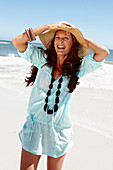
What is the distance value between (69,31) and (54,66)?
322 millimetres

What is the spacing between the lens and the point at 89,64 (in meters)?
1.76

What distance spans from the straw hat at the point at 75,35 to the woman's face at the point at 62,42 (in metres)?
0.05

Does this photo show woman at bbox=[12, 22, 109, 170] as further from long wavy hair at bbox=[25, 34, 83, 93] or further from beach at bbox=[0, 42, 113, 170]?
beach at bbox=[0, 42, 113, 170]

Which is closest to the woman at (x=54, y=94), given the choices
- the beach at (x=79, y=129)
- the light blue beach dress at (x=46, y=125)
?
the light blue beach dress at (x=46, y=125)

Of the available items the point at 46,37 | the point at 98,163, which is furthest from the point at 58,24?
the point at 98,163

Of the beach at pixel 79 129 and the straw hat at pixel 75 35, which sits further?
the beach at pixel 79 129

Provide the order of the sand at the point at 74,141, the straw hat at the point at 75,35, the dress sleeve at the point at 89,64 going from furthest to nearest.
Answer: the sand at the point at 74,141, the dress sleeve at the point at 89,64, the straw hat at the point at 75,35

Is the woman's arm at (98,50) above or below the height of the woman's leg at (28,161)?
above

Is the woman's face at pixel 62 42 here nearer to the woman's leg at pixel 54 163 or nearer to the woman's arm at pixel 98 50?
the woman's arm at pixel 98 50

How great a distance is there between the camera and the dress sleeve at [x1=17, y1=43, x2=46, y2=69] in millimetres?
1786

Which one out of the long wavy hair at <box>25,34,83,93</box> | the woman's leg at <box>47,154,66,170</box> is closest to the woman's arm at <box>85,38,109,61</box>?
the long wavy hair at <box>25,34,83,93</box>

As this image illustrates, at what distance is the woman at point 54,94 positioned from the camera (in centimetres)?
166

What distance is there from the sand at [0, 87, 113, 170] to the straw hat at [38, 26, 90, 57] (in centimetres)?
170

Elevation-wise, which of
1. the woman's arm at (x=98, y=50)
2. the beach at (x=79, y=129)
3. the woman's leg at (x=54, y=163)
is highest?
the woman's arm at (x=98, y=50)
